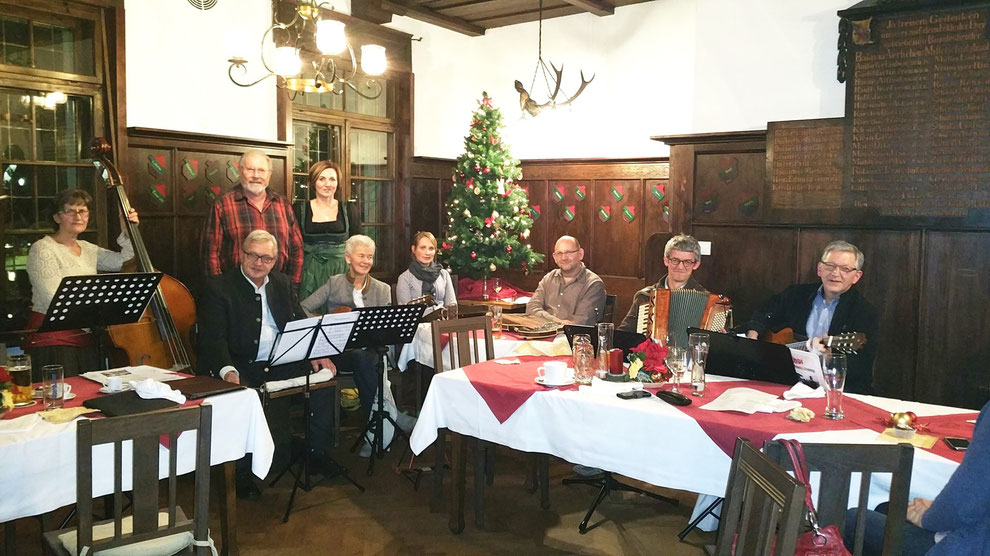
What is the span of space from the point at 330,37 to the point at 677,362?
273 centimetres

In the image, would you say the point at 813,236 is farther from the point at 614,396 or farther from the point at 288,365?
the point at 288,365

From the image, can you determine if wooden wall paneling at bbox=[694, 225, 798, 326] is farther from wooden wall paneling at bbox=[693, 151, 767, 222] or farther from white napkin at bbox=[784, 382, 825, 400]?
white napkin at bbox=[784, 382, 825, 400]

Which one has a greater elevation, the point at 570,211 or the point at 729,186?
→ the point at 729,186

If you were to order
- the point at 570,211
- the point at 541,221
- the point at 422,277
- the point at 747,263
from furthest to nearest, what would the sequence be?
the point at 541,221, the point at 570,211, the point at 747,263, the point at 422,277

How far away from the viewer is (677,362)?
11.1 ft

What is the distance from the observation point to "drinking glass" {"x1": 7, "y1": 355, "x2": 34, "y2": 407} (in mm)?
3123

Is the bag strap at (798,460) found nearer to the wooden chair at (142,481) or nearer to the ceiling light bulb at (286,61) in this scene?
the wooden chair at (142,481)

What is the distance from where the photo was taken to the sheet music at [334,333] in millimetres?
4148

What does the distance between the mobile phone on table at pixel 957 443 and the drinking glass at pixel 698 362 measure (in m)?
0.92

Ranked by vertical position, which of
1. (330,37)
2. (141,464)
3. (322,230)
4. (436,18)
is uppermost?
(436,18)

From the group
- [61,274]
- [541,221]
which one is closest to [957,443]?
[61,274]

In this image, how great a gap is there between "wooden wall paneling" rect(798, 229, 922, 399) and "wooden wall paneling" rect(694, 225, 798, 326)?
0.45m

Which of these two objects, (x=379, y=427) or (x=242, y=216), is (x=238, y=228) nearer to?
(x=242, y=216)

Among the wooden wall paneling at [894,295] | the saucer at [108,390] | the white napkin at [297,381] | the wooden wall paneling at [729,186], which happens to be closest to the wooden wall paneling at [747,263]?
the wooden wall paneling at [729,186]
